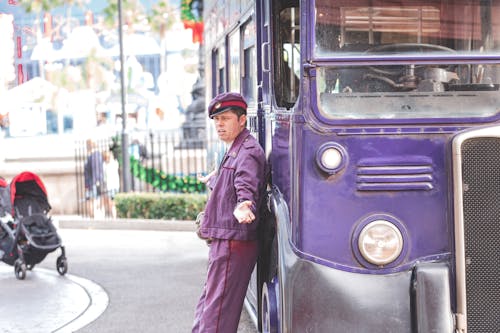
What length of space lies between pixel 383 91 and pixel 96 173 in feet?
43.7

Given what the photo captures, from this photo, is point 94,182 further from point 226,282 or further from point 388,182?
point 388,182

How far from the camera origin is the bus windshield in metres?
4.95

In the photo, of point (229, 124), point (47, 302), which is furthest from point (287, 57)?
point (47, 302)

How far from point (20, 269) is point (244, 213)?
218 inches

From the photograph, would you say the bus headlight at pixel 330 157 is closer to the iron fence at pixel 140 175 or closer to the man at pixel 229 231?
the man at pixel 229 231

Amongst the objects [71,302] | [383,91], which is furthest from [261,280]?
[71,302]

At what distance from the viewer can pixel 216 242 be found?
5828 mm

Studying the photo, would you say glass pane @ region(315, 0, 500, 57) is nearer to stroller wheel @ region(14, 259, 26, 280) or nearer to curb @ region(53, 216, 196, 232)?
stroller wheel @ region(14, 259, 26, 280)

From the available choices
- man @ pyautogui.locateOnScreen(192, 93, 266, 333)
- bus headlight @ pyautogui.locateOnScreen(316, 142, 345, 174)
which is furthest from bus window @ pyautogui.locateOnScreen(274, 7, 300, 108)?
bus headlight @ pyautogui.locateOnScreen(316, 142, 345, 174)

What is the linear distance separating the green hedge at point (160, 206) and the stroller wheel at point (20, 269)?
5.20m

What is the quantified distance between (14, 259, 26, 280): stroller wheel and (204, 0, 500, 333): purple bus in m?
5.81

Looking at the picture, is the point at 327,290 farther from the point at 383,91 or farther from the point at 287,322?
the point at 383,91

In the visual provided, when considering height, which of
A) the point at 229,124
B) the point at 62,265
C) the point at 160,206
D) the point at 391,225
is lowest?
the point at 62,265

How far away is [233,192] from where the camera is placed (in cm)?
575
